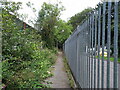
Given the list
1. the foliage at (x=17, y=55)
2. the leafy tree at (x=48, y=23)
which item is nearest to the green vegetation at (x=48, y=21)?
the leafy tree at (x=48, y=23)

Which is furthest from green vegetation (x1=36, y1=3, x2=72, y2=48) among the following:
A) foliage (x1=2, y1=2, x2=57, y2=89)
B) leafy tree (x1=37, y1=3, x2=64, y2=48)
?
foliage (x1=2, y1=2, x2=57, y2=89)

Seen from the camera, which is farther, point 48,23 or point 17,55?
point 48,23

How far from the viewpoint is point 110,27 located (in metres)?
1.37

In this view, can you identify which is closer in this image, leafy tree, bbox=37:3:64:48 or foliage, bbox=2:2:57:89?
foliage, bbox=2:2:57:89

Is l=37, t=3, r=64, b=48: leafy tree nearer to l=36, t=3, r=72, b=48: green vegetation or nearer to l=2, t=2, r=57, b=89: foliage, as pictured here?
l=36, t=3, r=72, b=48: green vegetation

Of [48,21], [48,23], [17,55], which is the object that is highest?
[48,21]

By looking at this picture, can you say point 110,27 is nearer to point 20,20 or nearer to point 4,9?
point 4,9

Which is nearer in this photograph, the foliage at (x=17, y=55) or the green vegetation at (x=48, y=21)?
the foliage at (x=17, y=55)

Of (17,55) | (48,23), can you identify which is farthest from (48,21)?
(17,55)

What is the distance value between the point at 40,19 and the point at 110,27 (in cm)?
1374

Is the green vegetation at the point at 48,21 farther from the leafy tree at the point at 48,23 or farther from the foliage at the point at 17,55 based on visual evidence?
the foliage at the point at 17,55

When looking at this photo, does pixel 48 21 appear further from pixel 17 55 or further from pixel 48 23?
pixel 17 55

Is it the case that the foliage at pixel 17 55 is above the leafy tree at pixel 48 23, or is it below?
below

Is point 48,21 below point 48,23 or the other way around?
the other way around
